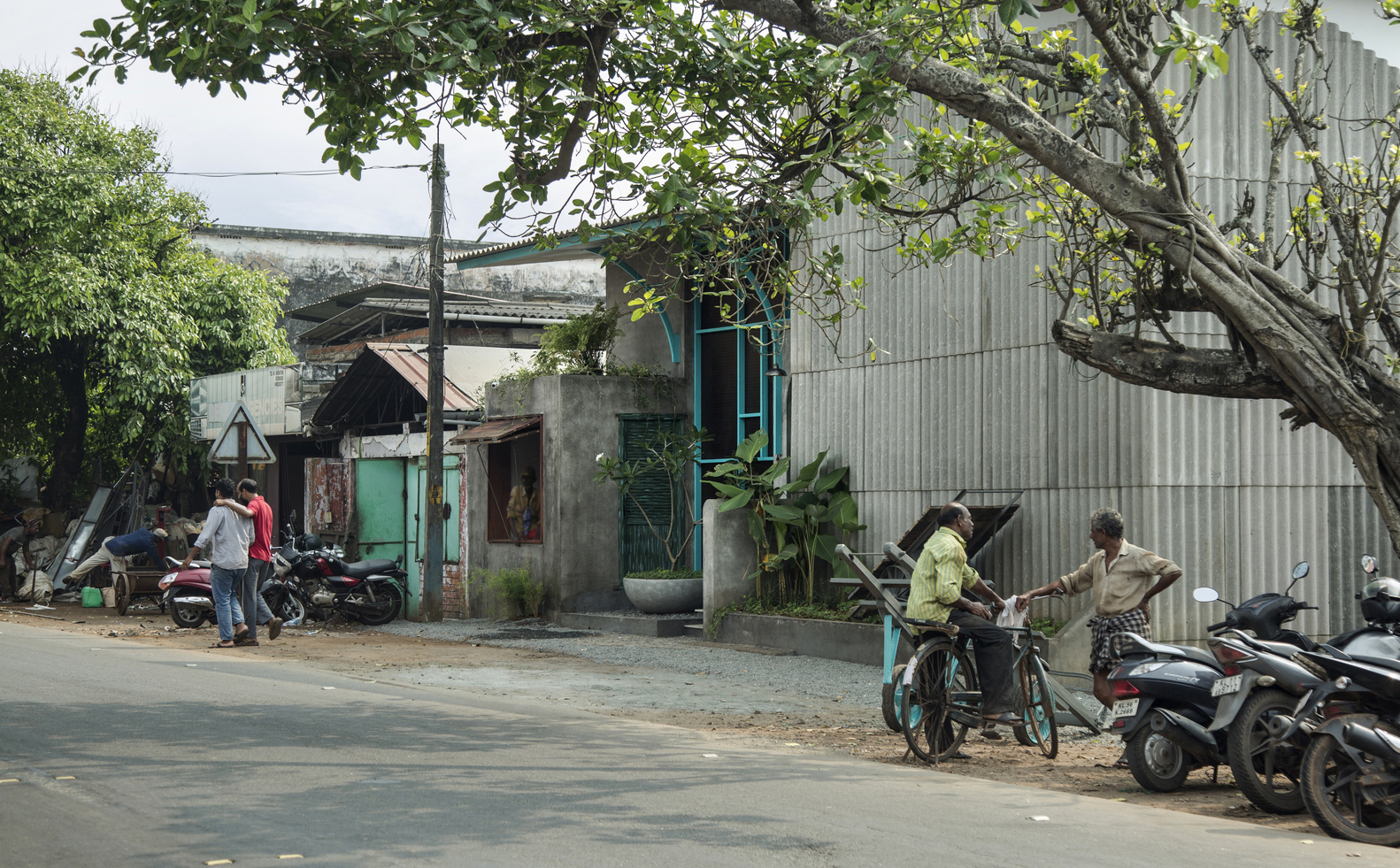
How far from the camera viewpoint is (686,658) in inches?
533

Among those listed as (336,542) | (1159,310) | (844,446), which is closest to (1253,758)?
(1159,310)

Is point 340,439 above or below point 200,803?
above

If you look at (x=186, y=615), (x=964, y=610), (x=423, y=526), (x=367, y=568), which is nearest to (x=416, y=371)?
(x=423, y=526)

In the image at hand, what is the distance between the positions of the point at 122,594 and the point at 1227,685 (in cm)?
1720

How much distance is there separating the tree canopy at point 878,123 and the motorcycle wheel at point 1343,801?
209 centimetres

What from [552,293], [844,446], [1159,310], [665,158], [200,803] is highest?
[552,293]

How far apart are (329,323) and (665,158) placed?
19.4 metres

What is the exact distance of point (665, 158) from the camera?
945 centimetres

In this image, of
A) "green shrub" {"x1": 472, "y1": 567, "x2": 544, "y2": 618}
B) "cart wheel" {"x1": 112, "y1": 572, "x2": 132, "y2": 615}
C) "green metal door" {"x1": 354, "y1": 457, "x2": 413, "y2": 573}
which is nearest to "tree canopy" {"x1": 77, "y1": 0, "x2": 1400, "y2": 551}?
"green shrub" {"x1": 472, "y1": 567, "x2": 544, "y2": 618}

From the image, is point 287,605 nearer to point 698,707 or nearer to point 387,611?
point 387,611

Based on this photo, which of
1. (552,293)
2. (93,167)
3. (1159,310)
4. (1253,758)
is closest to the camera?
(1253,758)

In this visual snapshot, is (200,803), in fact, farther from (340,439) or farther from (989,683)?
(340,439)

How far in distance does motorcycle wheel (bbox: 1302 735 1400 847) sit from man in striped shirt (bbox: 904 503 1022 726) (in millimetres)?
2102

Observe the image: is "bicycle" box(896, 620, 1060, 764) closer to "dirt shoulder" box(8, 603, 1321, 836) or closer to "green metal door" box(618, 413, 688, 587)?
"dirt shoulder" box(8, 603, 1321, 836)
